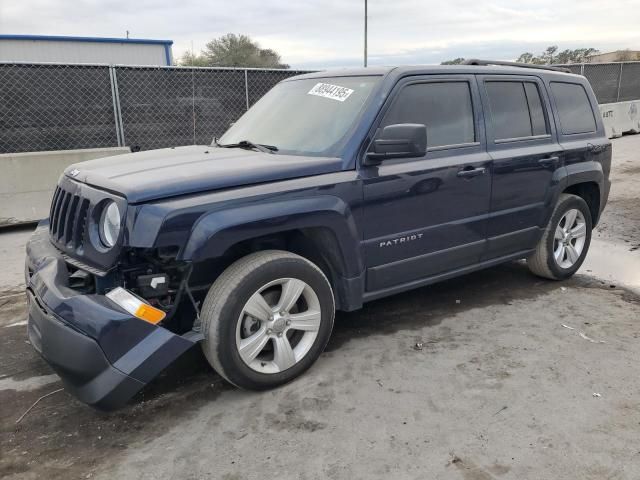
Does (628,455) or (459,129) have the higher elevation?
(459,129)

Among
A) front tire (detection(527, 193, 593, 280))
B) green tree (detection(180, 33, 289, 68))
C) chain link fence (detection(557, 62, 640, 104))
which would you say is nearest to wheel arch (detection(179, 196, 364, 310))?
front tire (detection(527, 193, 593, 280))

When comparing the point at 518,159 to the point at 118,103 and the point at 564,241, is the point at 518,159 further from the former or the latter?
the point at 118,103

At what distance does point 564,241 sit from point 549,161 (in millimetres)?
901

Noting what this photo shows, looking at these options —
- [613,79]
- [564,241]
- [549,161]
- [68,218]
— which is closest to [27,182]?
[68,218]

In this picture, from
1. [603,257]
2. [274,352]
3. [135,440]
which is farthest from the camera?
[603,257]

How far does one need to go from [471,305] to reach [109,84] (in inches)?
261

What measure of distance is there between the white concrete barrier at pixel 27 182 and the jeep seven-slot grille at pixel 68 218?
4.49 meters

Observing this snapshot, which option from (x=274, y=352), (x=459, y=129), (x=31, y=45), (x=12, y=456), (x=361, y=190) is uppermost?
(x=31, y=45)

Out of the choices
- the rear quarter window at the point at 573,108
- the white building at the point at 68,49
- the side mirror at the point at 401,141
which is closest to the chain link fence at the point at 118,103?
the rear quarter window at the point at 573,108

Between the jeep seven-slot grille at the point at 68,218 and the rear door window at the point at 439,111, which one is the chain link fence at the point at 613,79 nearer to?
the rear door window at the point at 439,111

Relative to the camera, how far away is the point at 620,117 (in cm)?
1611

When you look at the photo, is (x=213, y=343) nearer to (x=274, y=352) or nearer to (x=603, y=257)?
(x=274, y=352)

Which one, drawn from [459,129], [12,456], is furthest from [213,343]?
[459,129]

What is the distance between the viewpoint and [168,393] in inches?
127
